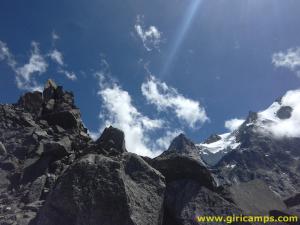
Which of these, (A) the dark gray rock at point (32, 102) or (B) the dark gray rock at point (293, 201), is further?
(A) the dark gray rock at point (32, 102)

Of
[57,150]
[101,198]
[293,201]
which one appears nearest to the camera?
[101,198]

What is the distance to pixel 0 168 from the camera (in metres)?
34.6

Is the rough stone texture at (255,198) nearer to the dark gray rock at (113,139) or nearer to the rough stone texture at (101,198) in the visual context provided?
the rough stone texture at (101,198)

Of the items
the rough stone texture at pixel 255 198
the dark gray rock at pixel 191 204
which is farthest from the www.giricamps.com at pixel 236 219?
the rough stone texture at pixel 255 198

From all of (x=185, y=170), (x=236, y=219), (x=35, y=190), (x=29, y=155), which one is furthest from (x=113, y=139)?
(x=236, y=219)

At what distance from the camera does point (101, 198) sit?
763 inches

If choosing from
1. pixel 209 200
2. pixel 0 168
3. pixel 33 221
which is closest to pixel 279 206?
pixel 209 200

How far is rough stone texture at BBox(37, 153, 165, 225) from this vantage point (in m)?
18.9

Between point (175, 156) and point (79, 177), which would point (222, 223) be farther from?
point (79, 177)

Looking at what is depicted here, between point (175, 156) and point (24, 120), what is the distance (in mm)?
32628

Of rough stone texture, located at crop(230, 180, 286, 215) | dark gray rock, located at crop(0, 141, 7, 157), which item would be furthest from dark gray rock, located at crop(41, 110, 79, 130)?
rough stone texture, located at crop(230, 180, 286, 215)

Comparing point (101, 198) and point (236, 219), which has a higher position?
point (236, 219)

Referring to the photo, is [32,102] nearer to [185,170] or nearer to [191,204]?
[185,170]

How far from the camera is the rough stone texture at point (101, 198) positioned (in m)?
18.9
